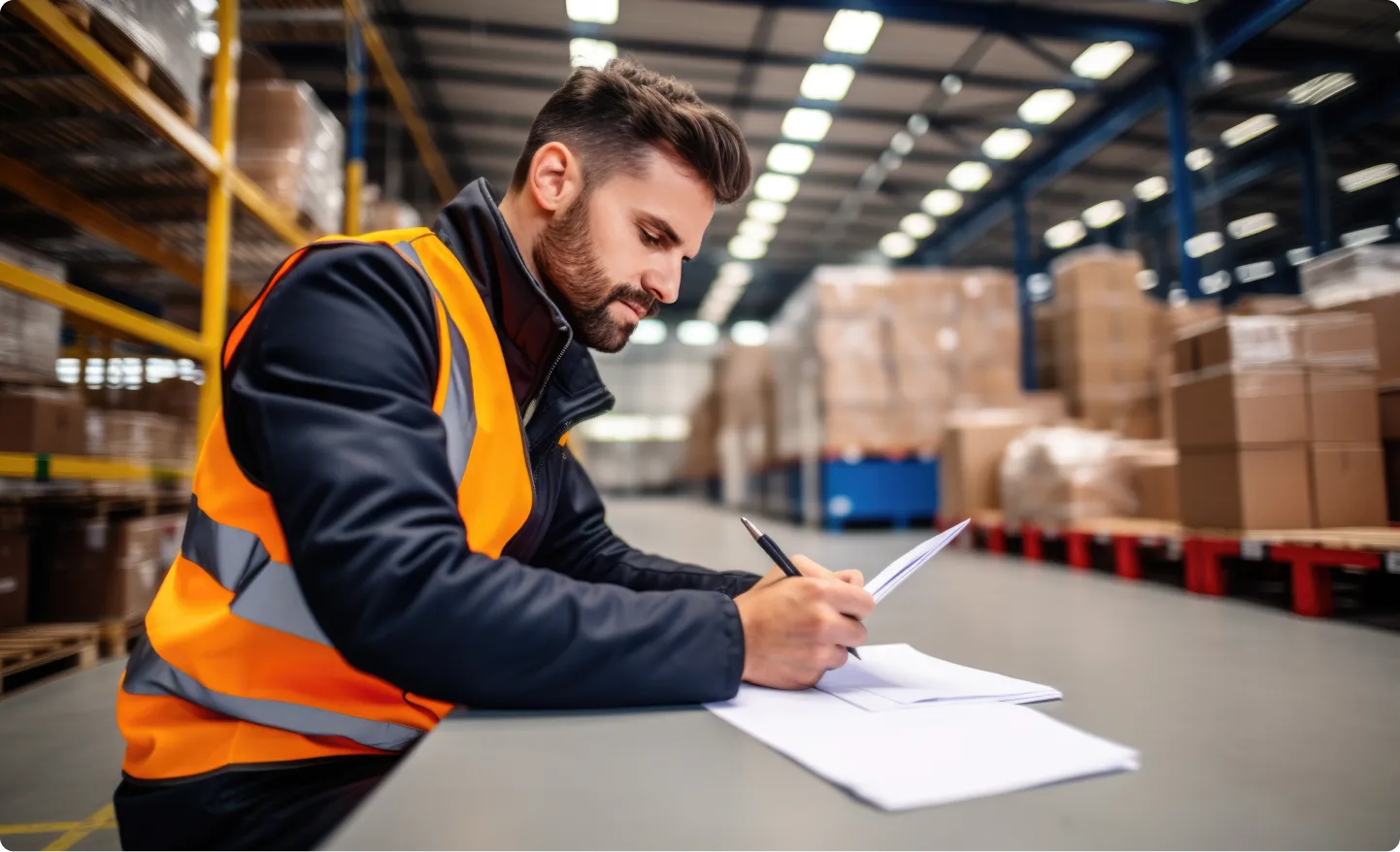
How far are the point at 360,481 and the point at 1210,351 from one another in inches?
147

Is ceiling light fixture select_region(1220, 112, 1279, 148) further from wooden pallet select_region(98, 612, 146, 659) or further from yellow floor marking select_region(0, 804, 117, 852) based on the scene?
yellow floor marking select_region(0, 804, 117, 852)

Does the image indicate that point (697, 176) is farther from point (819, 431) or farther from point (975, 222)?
point (975, 222)

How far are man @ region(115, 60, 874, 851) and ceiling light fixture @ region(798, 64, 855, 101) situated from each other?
30.2ft

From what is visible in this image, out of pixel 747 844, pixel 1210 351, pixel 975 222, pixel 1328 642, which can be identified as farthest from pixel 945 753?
pixel 975 222

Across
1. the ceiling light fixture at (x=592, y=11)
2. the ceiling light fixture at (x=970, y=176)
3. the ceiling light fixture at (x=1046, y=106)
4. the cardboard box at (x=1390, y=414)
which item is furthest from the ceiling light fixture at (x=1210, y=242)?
the cardboard box at (x=1390, y=414)

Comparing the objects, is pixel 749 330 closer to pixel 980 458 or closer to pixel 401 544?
pixel 980 458

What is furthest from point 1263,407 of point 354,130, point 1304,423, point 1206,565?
point 354,130

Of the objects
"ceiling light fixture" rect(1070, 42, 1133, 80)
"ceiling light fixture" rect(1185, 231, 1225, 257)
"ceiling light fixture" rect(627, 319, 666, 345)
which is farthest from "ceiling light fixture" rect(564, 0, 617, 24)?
"ceiling light fixture" rect(627, 319, 666, 345)

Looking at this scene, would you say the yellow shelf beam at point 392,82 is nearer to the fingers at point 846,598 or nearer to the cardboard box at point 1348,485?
the fingers at point 846,598

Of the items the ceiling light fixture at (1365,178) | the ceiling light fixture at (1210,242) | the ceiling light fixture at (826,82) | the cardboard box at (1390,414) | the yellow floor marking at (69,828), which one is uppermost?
the ceiling light fixture at (826,82)

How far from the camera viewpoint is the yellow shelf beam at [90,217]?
320 cm

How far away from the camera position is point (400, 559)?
719 millimetres

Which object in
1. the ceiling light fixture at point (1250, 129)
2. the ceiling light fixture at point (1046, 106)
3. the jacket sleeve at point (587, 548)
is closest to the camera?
the jacket sleeve at point (587, 548)

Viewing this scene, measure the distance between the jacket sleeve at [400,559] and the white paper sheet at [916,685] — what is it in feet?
0.60
